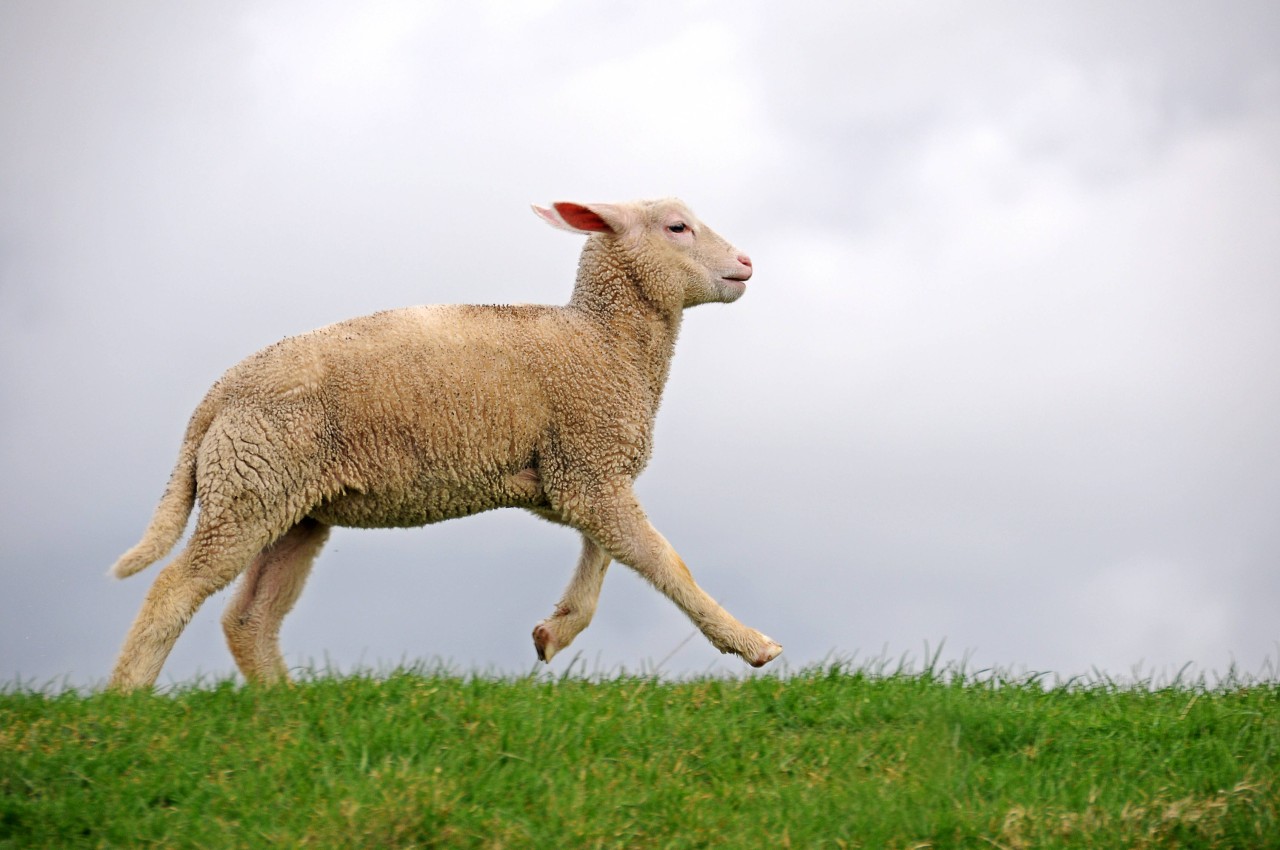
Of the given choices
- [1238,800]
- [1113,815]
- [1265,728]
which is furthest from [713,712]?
[1265,728]

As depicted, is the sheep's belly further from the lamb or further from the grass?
the grass

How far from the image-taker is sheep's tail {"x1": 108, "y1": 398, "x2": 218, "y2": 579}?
21.8 feet

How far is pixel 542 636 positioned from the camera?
23.6ft

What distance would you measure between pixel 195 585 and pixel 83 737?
1.35 metres

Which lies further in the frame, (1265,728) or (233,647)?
(233,647)

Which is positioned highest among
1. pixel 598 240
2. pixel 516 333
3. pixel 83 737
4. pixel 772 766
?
pixel 598 240

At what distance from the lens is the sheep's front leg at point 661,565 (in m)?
6.68

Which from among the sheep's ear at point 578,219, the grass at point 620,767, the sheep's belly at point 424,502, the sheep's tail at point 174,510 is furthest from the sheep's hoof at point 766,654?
the sheep's tail at point 174,510

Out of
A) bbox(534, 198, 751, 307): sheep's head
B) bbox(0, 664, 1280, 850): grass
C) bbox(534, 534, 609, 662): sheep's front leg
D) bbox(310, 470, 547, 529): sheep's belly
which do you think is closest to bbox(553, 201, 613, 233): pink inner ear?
bbox(534, 198, 751, 307): sheep's head

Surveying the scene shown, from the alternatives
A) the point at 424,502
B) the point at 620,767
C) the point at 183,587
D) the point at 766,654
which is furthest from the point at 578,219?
the point at 620,767

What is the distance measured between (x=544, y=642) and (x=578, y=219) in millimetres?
2174

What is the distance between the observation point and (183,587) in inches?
258

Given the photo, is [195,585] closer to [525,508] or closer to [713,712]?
[525,508]

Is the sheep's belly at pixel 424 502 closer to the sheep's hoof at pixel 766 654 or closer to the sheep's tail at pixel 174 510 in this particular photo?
the sheep's tail at pixel 174 510
